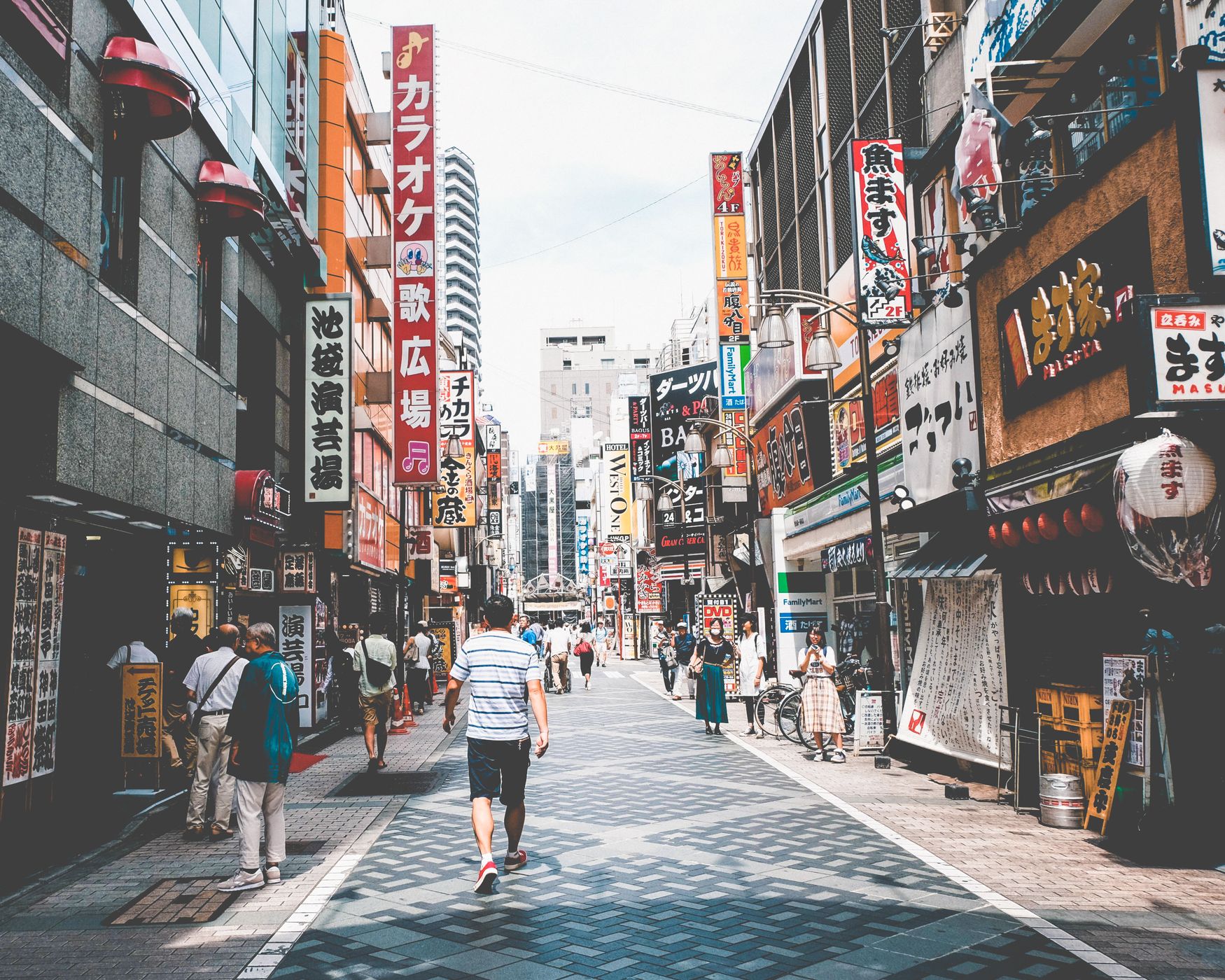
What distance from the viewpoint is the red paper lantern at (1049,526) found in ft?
33.0

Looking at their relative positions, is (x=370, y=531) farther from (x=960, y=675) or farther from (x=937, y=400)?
(x=960, y=675)

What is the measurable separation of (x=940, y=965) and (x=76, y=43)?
10.5m

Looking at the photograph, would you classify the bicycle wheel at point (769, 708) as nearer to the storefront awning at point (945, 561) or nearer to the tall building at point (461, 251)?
the storefront awning at point (945, 561)

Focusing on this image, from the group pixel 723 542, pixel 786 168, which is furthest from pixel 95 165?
pixel 723 542

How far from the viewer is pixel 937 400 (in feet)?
47.4

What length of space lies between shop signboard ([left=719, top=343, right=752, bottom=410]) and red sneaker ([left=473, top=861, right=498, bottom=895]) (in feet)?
83.4

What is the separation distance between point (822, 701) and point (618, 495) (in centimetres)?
5439

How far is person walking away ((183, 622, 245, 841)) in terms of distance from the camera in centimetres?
970

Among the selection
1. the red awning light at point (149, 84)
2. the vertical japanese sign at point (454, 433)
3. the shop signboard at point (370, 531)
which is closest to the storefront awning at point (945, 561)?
the red awning light at point (149, 84)

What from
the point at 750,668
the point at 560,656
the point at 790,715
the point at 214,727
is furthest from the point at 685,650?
the point at 214,727

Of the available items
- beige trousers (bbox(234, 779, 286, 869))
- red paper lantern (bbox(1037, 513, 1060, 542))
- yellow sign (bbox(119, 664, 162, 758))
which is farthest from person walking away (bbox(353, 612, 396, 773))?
red paper lantern (bbox(1037, 513, 1060, 542))

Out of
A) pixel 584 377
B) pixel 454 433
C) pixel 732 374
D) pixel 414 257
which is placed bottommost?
pixel 454 433

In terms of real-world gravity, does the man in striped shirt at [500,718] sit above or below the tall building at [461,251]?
below

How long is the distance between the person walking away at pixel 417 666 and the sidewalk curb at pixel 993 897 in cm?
1284
